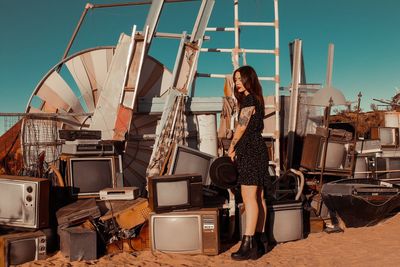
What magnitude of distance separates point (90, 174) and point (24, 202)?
0.99 metres

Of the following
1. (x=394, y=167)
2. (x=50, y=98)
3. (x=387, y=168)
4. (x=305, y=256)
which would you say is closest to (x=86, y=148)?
Result: (x=50, y=98)

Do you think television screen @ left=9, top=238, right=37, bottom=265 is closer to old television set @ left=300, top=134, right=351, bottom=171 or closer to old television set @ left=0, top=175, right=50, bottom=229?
old television set @ left=0, top=175, right=50, bottom=229

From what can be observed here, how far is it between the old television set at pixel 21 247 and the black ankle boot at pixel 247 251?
1.87 m

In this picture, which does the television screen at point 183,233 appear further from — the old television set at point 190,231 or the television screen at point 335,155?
the television screen at point 335,155

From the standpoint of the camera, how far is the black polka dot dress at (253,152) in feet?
12.6

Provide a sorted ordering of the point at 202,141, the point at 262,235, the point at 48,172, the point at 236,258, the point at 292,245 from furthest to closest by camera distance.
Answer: the point at 202,141
the point at 48,172
the point at 292,245
the point at 262,235
the point at 236,258

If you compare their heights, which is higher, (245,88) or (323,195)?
(245,88)

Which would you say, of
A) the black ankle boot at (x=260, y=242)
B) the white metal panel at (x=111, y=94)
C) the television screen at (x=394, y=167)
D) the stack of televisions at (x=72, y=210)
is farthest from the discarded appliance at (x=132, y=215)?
the television screen at (x=394, y=167)

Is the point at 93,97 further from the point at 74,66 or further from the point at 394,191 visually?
the point at 394,191

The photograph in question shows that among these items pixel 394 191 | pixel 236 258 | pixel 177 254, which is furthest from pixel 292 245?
pixel 394 191

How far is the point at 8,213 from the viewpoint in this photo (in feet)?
13.1

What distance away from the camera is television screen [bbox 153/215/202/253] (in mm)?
3990

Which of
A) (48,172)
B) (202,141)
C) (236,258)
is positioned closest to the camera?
(236,258)

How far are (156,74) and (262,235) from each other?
3838 mm
